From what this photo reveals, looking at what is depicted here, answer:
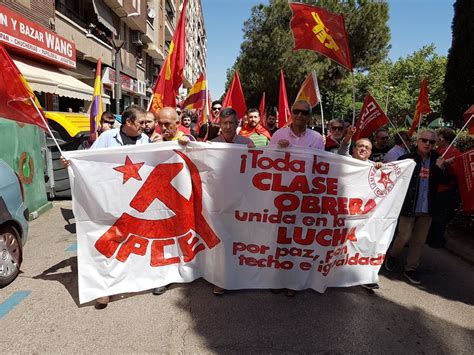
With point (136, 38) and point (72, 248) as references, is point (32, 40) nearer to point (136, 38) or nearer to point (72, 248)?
point (72, 248)

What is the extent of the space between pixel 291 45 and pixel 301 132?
93.5ft

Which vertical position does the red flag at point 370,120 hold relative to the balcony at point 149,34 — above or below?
below

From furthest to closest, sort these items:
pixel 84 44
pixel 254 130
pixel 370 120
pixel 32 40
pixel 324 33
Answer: pixel 84 44
pixel 32 40
pixel 254 130
pixel 370 120
pixel 324 33

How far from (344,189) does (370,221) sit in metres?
0.46

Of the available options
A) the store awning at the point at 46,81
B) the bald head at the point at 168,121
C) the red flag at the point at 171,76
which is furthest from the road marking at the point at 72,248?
the store awning at the point at 46,81

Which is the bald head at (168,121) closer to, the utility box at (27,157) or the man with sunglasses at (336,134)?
the man with sunglasses at (336,134)

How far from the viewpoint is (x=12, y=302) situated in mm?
3367

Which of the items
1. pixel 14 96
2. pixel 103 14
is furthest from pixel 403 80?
pixel 14 96

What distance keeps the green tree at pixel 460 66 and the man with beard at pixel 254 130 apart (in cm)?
827

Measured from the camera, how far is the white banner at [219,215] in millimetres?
3385

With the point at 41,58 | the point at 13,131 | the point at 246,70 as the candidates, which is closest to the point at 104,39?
the point at 41,58

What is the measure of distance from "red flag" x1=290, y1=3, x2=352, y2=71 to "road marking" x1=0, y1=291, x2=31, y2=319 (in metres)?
4.06

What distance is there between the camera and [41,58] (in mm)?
12828

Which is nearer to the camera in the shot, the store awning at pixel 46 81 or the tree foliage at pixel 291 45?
the store awning at pixel 46 81
